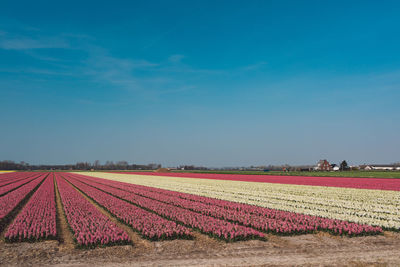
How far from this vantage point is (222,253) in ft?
35.0

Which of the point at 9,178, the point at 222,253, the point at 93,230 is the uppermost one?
the point at 9,178

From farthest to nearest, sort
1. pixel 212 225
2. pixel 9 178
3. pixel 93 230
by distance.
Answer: pixel 9 178, pixel 212 225, pixel 93 230

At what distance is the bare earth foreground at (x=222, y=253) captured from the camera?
9.69 m

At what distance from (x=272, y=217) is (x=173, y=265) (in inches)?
330

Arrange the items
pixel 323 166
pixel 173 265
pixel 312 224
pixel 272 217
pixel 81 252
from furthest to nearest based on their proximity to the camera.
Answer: pixel 323 166 → pixel 272 217 → pixel 312 224 → pixel 81 252 → pixel 173 265

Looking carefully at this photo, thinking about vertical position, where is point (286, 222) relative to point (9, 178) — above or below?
below

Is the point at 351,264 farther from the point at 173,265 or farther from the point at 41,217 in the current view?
the point at 41,217

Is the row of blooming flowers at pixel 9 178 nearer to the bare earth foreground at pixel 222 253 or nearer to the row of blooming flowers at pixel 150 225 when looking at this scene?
the row of blooming flowers at pixel 150 225

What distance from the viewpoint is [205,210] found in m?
18.8

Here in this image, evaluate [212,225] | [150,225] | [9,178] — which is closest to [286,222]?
[212,225]

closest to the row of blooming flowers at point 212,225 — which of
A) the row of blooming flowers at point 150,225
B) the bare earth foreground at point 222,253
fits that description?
the bare earth foreground at point 222,253

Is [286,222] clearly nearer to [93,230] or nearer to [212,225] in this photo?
[212,225]

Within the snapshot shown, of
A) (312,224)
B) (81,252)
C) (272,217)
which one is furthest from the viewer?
(272,217)

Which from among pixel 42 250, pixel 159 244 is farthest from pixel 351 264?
pixel 42 250
